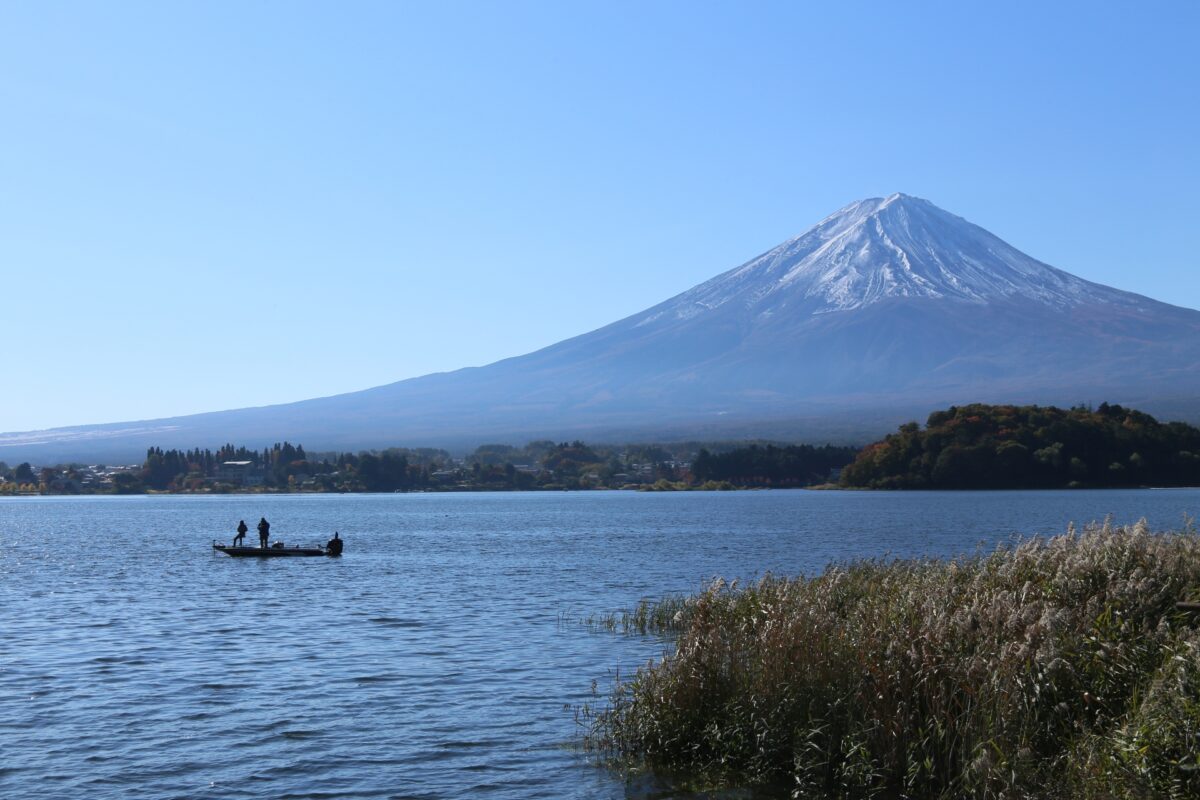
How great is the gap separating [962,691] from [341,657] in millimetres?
14601

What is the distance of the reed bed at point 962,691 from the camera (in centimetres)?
1179

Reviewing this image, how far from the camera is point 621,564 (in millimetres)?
47062

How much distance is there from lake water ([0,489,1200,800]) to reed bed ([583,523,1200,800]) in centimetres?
124

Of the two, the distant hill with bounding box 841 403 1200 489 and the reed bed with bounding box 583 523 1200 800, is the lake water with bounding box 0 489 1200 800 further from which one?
the distant hill with bounding box 841 403 1200 489

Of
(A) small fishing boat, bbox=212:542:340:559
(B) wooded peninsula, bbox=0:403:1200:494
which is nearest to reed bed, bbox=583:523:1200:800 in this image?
(A) small fishing boat, bbox=212:542:340:559

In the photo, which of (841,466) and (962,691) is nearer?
(962,691)

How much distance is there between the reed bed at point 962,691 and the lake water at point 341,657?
124cm

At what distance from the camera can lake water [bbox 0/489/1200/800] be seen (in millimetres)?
16297

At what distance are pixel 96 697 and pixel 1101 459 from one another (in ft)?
344

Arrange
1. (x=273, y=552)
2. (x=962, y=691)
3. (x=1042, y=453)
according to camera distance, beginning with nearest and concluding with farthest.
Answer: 1. (x=962, y=691)
2. (x=273, y=552)
3. (x=1042, y=453)

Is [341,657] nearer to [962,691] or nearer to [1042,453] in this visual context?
[962,691]

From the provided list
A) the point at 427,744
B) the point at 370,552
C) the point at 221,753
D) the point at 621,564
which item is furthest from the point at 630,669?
the point at 370,552

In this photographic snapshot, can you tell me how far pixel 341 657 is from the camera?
24875mm

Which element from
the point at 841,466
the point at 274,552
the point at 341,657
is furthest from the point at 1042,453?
the point at 341,657
